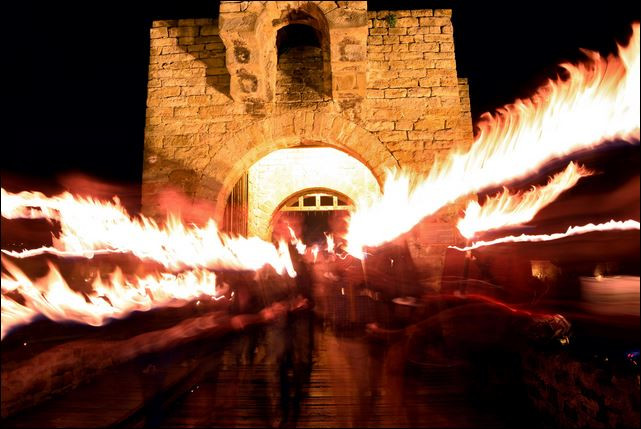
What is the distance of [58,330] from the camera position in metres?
4.33

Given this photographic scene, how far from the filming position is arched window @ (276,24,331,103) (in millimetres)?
6078

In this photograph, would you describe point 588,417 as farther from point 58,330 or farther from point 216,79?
point 216,79

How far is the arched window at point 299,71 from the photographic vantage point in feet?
19.9

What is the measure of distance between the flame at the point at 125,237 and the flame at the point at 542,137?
3.25 metres

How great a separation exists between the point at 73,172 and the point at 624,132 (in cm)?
1396

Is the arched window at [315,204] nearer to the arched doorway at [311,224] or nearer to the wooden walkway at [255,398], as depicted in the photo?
the arched doorway at [311,224]

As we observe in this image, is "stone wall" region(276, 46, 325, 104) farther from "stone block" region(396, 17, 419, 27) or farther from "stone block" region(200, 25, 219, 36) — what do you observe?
"stone block" region(396, 17, 419, 27)

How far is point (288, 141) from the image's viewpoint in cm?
612

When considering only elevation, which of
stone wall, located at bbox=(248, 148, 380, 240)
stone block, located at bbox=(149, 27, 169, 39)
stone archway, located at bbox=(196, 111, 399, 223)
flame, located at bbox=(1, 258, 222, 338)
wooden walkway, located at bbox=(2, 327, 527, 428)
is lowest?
wooden walkway, located at bbox=(2, 327, 527, 428)

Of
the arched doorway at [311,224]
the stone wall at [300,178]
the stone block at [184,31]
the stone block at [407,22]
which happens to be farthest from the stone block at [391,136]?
the arched doorway at [311,224]

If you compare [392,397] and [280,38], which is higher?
[280,38]

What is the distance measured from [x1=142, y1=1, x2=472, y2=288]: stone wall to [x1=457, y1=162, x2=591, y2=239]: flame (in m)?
1.12

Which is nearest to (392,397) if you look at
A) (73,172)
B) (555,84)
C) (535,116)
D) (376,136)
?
(376,136)

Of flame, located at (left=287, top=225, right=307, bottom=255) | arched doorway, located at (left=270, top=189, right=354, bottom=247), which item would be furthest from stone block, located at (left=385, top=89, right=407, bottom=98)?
flame, located at (left=287, top=225, right=307, bottom=255)
